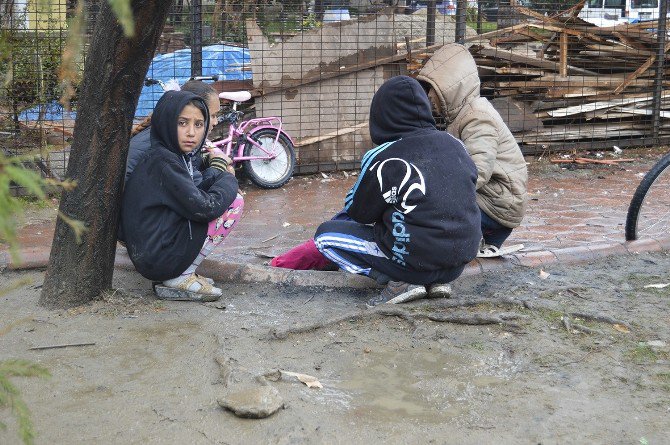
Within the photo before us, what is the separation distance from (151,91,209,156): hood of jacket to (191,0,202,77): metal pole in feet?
13.6

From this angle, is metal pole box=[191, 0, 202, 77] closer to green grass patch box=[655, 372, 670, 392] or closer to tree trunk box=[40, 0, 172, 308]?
tree trunk box=[40, 0, 172, 308]

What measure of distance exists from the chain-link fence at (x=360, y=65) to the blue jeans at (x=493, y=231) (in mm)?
3265

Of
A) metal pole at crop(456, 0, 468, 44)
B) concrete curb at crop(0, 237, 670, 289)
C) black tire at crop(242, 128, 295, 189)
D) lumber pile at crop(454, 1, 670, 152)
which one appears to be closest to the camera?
concrete curb at crop(0, 237, 670, 289)

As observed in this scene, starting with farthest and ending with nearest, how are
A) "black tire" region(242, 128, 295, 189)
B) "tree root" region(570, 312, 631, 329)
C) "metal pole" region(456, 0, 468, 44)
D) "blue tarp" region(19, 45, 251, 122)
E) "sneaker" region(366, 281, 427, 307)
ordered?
"metal pole" region(456, 0, 468, 44) → "blue tarp" region(19, 45, 251, 122) → "black tire" region(242, 128, 295, 189) → "sneaker" region(366, 281, 427, 307) → "tree root" region(570, 312, 631, 329)

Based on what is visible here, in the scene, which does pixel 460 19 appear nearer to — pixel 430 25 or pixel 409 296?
pixel 430 25

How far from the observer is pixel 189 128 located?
193 inches

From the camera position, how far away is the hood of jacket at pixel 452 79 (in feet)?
18.7

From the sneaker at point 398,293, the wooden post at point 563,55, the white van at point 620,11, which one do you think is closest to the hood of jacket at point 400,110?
the sneaker at point 398,293

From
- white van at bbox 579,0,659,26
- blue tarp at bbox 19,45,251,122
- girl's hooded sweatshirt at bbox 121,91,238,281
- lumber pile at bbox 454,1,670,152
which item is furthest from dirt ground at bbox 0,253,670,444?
white van at bbox 579,0,659,26

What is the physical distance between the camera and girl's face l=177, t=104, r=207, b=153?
16.0ft

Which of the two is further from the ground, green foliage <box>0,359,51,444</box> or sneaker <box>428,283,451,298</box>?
green foliage <box>0,359,51,444</box>

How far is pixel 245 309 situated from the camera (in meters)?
5.05

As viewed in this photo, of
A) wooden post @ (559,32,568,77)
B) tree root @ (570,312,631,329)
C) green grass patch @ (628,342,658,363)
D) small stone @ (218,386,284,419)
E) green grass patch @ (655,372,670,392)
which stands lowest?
green grass patch @ (655,372,670,392)

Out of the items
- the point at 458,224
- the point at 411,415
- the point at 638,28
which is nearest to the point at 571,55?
the point at 638,28
